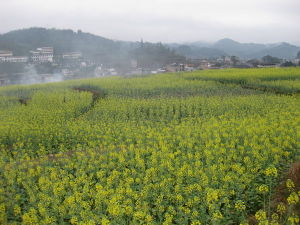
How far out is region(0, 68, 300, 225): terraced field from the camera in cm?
597

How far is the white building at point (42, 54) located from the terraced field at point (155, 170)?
254ft

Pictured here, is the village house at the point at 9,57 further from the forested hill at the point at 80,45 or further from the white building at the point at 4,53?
the forested hill at the point at 80,45

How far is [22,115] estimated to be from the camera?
17.0 meters

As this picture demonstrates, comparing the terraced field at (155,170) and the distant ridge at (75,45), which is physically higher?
the distant ridge at (75,45)

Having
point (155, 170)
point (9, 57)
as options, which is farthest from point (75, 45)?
point (155, 170)

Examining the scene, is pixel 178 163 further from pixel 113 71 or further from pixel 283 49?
pixel 283 49

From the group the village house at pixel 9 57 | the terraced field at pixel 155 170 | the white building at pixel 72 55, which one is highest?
the white building at pixel 72 55

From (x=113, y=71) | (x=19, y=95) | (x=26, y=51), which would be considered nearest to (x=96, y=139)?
(x=19, y=95)

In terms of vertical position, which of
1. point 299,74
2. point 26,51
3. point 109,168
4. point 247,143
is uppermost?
→ point 26,51

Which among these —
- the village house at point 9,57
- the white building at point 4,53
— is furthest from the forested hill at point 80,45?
the white building at point 4,53

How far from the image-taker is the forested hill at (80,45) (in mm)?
83938

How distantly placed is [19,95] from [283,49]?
188 metres

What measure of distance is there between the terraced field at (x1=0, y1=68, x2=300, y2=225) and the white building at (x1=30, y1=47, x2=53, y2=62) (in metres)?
77.4

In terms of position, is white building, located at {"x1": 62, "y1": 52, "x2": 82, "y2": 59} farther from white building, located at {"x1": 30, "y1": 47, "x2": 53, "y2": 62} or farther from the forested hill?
white building, located at {"x1": 30, "y1": 47, "x2": 53, "y2": 62}
